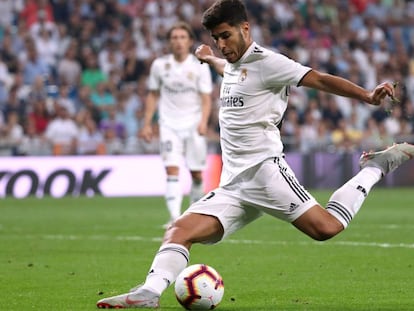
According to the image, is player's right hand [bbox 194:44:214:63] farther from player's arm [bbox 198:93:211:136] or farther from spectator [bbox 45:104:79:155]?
spectator [bbox 45:104:79:155]

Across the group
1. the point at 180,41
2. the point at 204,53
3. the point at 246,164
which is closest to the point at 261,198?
the point at 246,164

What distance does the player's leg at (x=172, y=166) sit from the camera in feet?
45.5

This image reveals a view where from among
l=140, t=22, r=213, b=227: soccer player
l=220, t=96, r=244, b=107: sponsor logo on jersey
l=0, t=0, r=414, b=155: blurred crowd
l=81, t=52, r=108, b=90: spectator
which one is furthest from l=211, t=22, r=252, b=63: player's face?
l=81, t=52, r=108, b=90: spectator

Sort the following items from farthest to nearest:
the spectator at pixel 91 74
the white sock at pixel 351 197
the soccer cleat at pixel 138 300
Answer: the spectator at pixel 91 74
the white sock at pixel 351 197
the soccer cleat at pixel 138 300

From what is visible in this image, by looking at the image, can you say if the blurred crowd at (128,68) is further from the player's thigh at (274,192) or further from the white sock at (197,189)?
the player's thigh at (274,192)

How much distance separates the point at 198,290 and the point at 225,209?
611 millimetres

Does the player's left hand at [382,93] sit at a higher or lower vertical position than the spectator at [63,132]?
higher

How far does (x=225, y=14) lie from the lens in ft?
23.2

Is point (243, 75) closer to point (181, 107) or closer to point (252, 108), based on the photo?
point (252, 108)

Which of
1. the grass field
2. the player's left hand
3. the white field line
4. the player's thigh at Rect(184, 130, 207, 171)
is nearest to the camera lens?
the player's left hand

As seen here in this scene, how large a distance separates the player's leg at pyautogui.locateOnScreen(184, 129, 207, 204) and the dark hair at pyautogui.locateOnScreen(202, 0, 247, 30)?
701cm

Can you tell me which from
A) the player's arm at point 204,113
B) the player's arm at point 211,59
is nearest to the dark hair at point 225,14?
the player's arm at point 211,59

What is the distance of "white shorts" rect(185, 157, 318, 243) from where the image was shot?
23.8ft

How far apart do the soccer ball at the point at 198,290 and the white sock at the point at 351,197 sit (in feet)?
3.23
